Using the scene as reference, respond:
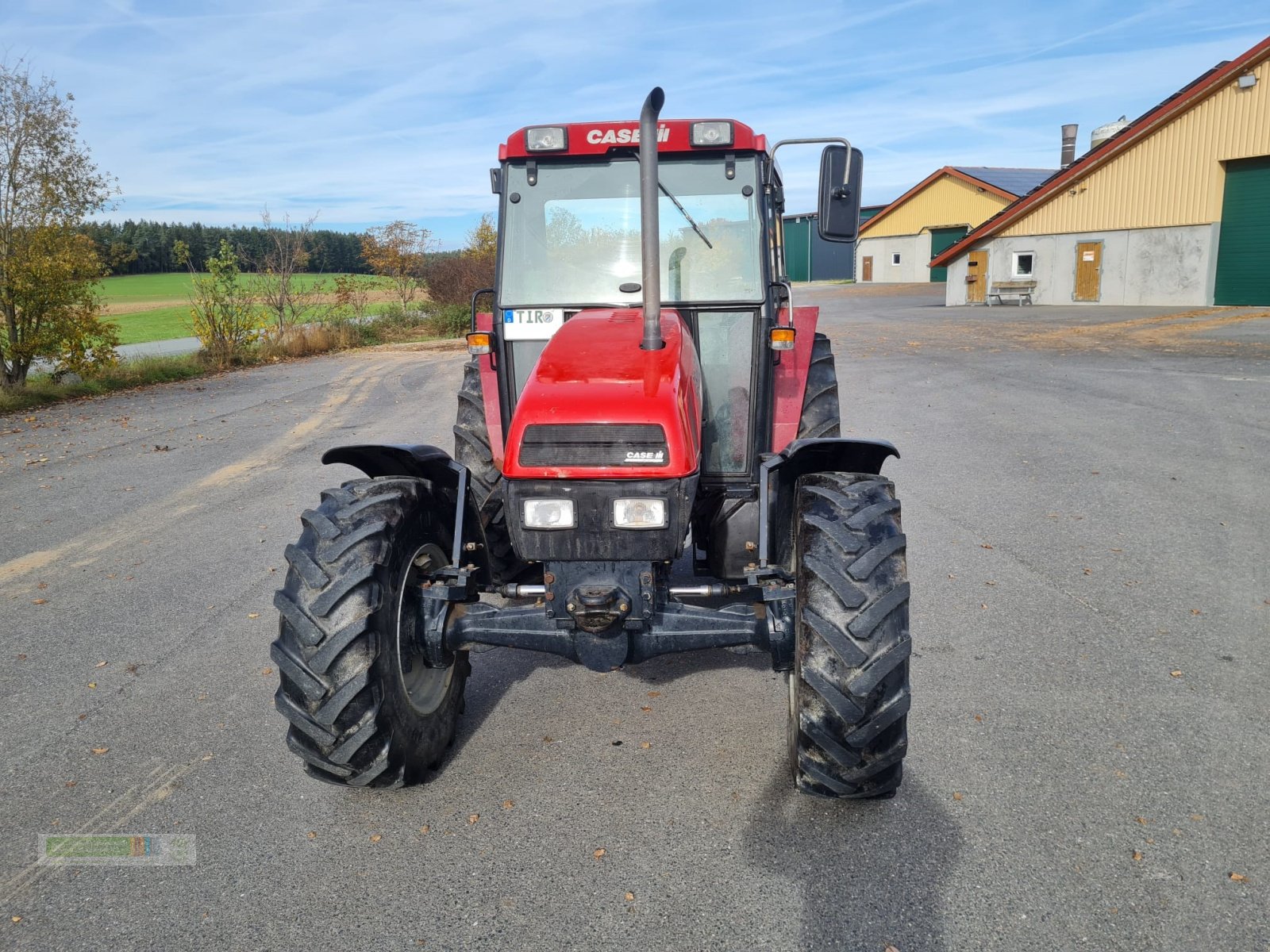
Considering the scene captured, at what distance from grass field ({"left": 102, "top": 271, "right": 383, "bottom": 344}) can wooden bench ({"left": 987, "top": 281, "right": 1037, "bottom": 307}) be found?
19793mm

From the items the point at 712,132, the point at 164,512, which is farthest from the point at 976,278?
the point at 712,132

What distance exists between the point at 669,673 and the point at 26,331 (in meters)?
14.3

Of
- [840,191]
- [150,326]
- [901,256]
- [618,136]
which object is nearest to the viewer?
[840,191]

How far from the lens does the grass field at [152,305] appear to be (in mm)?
28578


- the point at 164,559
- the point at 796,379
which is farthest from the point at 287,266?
the point at 796,379

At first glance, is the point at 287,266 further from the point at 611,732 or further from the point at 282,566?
the point at 611,732

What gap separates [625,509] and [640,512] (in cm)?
5

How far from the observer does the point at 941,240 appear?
4544 cm

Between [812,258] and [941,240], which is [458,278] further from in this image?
[812,258]

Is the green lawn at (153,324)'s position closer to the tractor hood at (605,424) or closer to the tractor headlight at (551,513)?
the tractor hood at (605,424)

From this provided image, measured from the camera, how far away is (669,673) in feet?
14.2

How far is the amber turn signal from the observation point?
411 cm

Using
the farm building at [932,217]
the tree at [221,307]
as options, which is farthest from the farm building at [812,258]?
the tree at [221,307]

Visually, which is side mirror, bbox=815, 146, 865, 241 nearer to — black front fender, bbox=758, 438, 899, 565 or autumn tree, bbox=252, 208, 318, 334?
black front fender, bbox=758, 438, 899, 565
